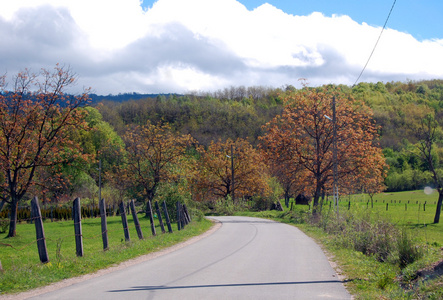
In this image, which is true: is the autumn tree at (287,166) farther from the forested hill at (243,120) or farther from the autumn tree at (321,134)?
the forested hill at (243,120)

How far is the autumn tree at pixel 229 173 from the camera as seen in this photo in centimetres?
5533

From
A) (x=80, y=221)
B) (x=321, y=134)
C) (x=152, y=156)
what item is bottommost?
(x=80, y=221)

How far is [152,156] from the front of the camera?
39219 mm

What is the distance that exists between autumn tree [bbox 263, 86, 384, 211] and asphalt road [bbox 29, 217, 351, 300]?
1990 centimetres

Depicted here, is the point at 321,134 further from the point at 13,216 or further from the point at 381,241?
the point at 13,216

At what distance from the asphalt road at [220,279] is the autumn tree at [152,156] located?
2527cm

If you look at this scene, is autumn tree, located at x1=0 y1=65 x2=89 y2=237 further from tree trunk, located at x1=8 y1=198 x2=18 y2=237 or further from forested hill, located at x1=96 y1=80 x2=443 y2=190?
forested hill, located at x1=96 y1=80 x2=443 y2=190

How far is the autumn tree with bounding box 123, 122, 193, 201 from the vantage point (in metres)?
38.8

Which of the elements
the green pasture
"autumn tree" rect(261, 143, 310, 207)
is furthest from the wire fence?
"autumn tree" rect(261, 143, 310, 207)

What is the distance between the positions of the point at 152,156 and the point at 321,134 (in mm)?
15351

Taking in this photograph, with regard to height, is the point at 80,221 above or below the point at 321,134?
below

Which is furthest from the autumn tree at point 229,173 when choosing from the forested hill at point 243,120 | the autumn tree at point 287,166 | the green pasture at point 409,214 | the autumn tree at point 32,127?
the forested hill at point 243,120

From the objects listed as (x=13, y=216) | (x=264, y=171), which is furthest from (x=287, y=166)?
(x=264, y=171)

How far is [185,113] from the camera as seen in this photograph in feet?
429
